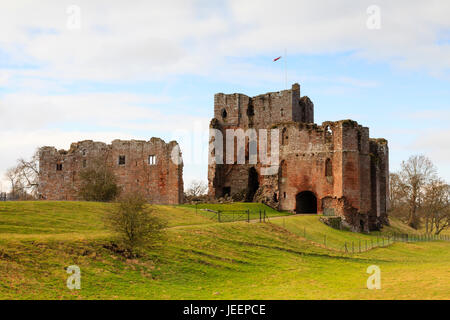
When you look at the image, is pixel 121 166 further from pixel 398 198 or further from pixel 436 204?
pixel 398 198

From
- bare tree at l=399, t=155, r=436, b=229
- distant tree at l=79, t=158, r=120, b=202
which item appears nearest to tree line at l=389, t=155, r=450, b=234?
bare tree at l=399, t=155, r=436, b=229

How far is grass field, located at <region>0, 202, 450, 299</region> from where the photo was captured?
60.1 ft

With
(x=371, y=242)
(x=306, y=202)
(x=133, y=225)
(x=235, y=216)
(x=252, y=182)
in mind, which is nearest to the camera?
(x=133, y=225)

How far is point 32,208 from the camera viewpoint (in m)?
29.2

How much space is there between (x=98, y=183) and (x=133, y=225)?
75.5ft

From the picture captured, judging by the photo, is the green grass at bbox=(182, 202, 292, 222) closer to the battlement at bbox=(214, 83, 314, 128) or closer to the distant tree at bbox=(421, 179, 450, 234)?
the battlement at bbox=(214, 83, 314, 128)

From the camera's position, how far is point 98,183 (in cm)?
4494

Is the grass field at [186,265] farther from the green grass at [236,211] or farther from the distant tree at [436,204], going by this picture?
the distant tree at [436,204]

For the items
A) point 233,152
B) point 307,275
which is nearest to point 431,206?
point 233,152

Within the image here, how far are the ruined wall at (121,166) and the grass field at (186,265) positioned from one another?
1551 cm

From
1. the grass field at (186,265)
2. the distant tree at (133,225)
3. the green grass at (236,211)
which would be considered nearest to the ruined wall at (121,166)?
the green grass at (236,211)

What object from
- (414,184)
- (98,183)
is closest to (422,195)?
(414,184)
